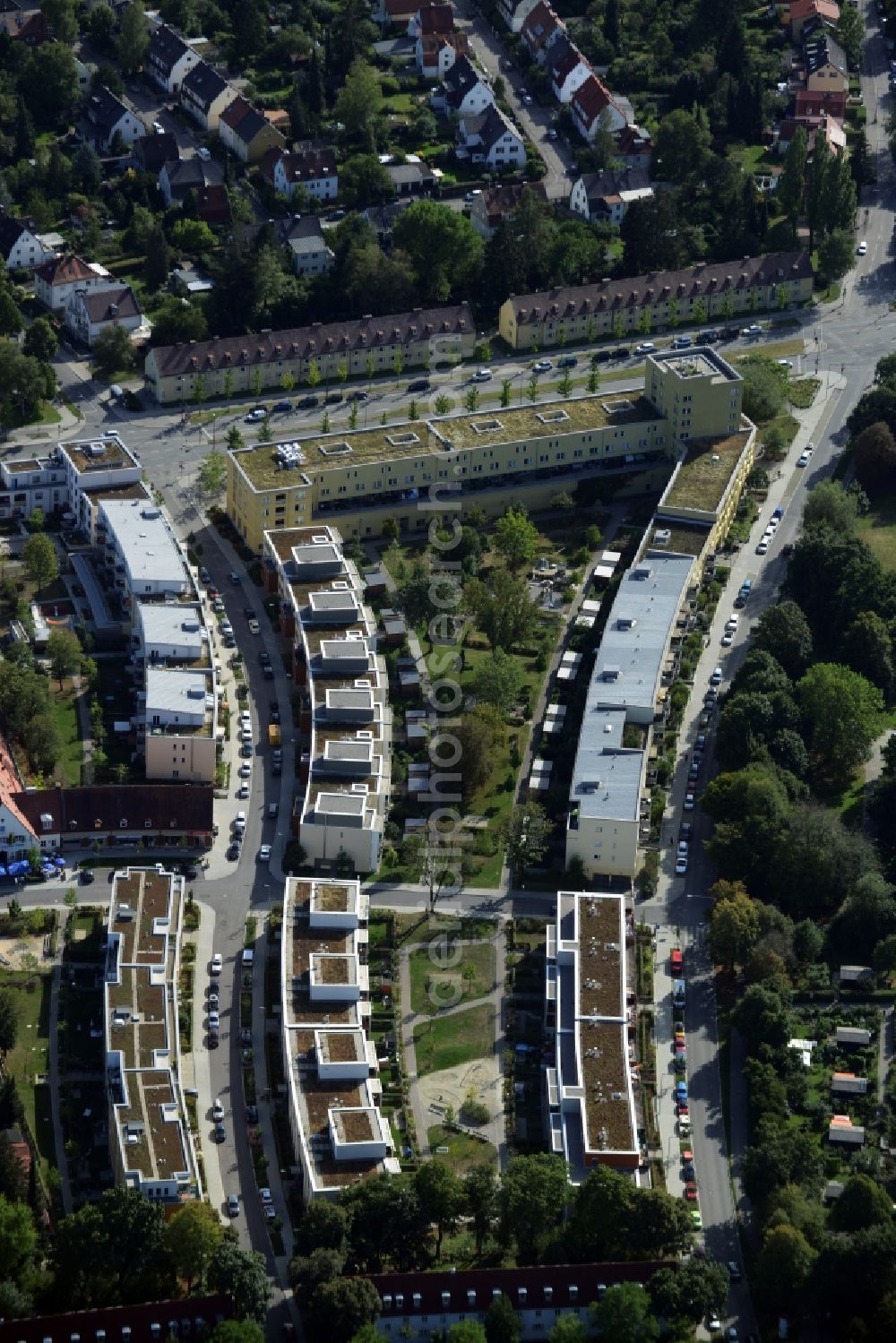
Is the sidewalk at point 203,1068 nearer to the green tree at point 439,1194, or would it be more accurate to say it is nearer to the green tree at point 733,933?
the green tree at point 439,1194

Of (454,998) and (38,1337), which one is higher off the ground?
(454,998)

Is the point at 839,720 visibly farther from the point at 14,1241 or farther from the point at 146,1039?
the point at 14,1241

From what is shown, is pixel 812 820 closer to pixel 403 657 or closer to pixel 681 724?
pixel 681 724

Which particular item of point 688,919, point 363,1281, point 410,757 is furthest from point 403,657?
point 363,1281

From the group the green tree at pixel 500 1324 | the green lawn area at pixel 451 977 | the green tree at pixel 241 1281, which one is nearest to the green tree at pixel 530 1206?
the green tree at pixel 500 1324

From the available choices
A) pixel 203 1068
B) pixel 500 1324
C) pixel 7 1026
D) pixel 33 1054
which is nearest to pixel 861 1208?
pixel 500 1324

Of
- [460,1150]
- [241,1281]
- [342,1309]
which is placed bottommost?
[342,1309]
